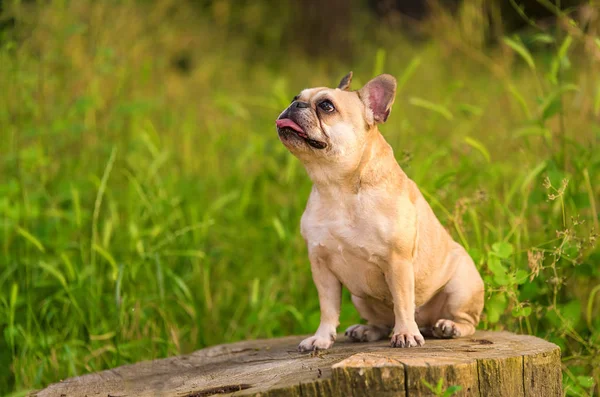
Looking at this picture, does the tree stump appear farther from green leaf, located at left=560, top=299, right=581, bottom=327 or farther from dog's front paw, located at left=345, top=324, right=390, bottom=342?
green leaf, located at left=560, top=299, right=581, bottom=327

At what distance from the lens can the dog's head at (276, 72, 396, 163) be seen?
10.0 ft

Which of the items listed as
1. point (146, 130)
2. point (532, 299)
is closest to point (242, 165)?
point (146, 130)

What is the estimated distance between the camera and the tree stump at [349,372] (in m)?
2.51

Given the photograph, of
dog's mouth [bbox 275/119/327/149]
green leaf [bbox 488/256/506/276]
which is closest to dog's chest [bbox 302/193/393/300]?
dog's mouth [bbox 275/119/327/149]

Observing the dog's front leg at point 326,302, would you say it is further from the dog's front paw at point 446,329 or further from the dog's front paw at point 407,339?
the dog's front paw at point 446,329

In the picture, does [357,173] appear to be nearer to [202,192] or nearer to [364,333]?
[364,333]

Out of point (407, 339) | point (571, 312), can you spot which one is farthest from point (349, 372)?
point (571, 312)

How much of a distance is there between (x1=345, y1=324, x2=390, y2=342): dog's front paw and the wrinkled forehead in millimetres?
1052

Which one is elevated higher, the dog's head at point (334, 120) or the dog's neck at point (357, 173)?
the dog's head at point (334, 120)

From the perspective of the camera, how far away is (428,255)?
334 cm

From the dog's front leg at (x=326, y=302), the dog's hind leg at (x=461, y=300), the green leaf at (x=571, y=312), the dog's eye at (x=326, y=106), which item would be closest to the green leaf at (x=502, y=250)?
the dog's hind leg at (x=461, y=300)

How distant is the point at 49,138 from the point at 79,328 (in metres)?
2.08

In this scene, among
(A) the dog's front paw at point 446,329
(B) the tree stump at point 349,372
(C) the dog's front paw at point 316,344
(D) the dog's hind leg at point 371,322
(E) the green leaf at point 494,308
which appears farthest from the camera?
(E) the green leaf at point 494,308

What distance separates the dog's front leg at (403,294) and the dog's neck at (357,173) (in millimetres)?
339
